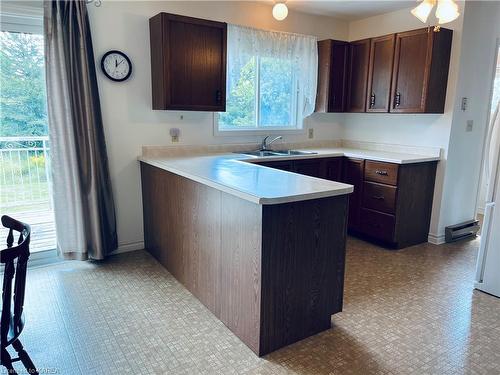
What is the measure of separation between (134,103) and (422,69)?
2.71 metres

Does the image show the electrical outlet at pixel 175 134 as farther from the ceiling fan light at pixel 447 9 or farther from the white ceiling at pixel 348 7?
the ceiling fan light at pixel 447 9

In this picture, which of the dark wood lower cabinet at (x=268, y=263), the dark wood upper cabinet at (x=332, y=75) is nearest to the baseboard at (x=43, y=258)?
the dark wood lower cabinet at (x=268, y=263)

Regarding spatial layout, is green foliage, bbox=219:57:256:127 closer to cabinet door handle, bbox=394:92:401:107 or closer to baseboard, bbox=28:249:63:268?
cabinet door handle, bbox=394:92:401:107

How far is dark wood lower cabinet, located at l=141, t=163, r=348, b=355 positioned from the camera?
196 centimetres

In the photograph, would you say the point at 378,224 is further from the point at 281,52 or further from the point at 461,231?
the point at 281,52

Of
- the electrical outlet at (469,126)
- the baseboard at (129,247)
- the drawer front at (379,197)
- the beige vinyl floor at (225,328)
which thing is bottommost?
the beige vinyl floor at (225,328)

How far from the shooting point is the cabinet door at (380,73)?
3.80m

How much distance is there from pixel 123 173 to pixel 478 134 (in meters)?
3.65

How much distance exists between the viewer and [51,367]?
1.91 meters

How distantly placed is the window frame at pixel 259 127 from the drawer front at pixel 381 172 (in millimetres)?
1017

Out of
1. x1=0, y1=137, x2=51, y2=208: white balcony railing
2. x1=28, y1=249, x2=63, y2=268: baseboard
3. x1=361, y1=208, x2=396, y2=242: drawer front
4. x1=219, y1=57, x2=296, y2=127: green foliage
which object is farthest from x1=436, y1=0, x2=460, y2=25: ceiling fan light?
x1=28, y1=249, x2=63, y2=268: baseboard

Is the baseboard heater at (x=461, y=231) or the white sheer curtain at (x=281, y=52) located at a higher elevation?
the white sheer curtain at (x=281, y=52)

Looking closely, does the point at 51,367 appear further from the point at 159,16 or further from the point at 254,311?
the point at 159,16

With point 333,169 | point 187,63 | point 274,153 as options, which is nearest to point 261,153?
point 274,153
